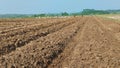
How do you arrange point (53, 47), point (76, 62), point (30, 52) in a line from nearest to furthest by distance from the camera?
point (76, 62), point (30, 52), point (53, 47)

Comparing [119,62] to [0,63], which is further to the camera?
[119,62]

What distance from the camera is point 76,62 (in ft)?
45.6

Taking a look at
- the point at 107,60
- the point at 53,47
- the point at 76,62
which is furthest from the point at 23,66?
the point at 53,47

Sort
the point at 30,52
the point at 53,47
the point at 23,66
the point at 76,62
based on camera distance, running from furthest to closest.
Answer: the point at 53,47, the point at 30,52, the point at 76,62, the point at 23,66

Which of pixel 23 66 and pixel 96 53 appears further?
pixel 96 53

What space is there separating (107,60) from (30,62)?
3.06 metres

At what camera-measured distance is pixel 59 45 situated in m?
18.6

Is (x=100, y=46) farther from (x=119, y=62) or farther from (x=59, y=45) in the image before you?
(x=119, y=62)

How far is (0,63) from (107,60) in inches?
164

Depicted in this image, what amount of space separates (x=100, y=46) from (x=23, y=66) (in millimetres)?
6848

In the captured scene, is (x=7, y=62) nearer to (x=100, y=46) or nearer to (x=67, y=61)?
(x=67, y=61)

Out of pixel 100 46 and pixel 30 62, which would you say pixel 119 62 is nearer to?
Answer: pixel 30 62

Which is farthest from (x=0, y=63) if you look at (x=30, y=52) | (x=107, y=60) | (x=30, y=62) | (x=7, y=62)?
(x=107, y=60)

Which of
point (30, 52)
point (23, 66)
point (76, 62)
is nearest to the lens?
point (23, 66)
